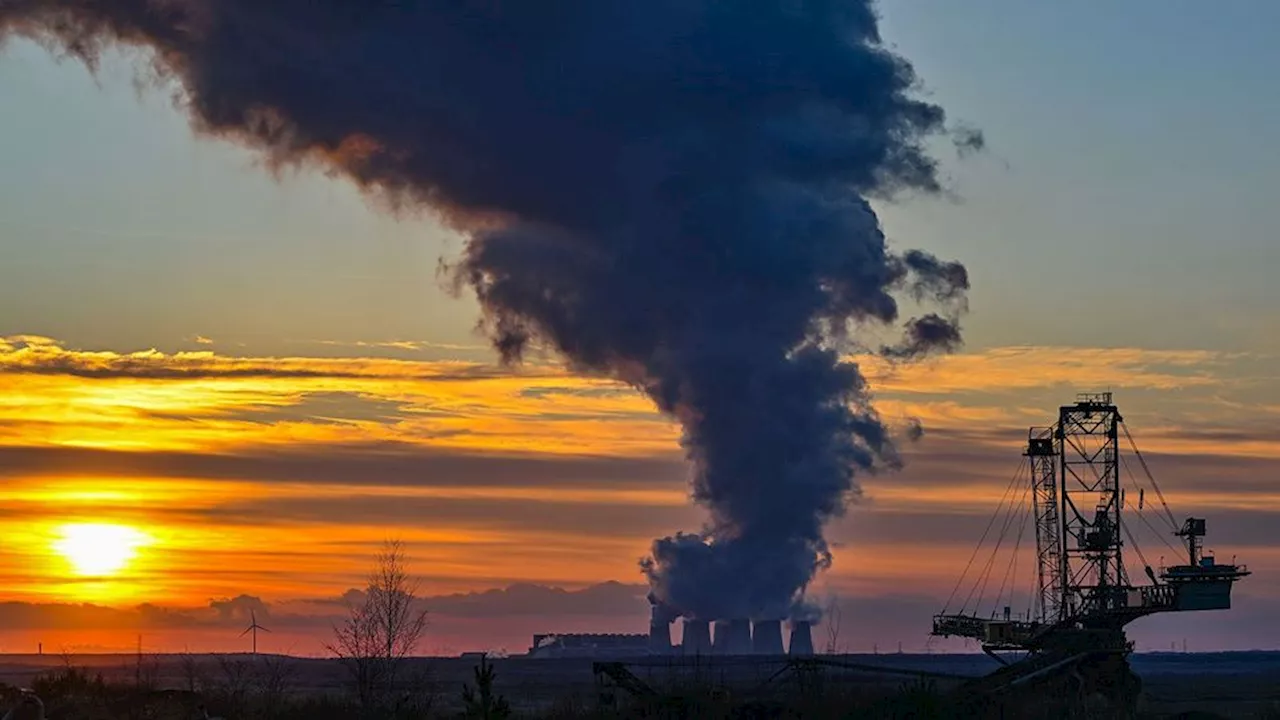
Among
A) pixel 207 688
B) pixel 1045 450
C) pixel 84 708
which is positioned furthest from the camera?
pixel 1045 450

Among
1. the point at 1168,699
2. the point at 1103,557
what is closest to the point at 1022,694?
the point at 1103,557

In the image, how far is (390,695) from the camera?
3004 inches

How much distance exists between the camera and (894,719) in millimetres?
68062

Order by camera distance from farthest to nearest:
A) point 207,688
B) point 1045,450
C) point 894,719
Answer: point 1045,450 → point 207,688 → point 894,719

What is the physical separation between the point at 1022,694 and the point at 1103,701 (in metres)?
13.4

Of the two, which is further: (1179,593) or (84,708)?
(1179,593)

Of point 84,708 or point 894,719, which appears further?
point 84,708

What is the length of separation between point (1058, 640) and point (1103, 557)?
606 inches

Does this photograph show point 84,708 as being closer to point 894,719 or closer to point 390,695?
point 390,695

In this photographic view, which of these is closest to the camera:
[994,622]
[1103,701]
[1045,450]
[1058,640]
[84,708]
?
[84,708]

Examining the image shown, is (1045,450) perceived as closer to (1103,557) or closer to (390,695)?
(1103,557)

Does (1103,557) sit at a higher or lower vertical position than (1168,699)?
higher

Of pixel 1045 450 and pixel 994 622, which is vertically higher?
pixel 1045 450

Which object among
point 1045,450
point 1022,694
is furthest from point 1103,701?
point 1045,450
